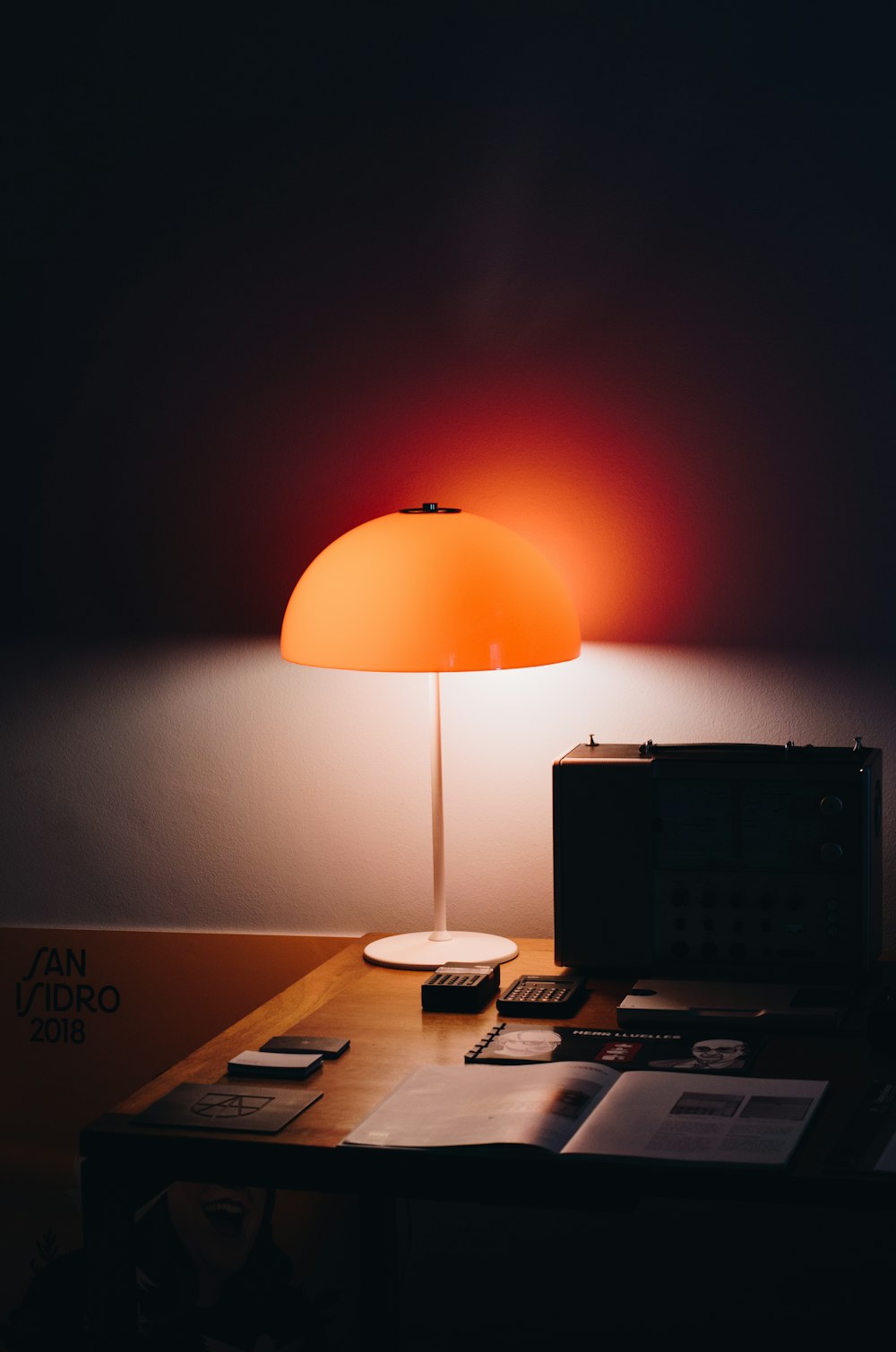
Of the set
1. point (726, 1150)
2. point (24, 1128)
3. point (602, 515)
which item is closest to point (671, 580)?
point (602, 515)

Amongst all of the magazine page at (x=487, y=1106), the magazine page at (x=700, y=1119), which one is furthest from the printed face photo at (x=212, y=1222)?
the magazine page at (x=700, y=1119)

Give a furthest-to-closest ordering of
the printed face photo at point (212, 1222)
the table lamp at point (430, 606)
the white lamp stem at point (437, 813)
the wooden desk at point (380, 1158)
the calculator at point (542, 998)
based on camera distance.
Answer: the printed face photo at point (212, 1222) < the white lamp stem at point (437, 813) < the table lamp at point (430, 606) < the calculator at point (542, 998) < the wooden desk at point (380, 1158)

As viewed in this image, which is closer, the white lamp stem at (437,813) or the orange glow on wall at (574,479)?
the white lamp stem at (437,813)

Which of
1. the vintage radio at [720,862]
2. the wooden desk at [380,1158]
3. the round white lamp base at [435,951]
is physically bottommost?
the wooden desk at [380,1158]

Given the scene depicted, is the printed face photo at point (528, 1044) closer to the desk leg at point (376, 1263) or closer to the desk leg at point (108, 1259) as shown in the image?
the desk leg at point (108, 1259)

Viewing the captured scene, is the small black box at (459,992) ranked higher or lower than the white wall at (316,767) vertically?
lower

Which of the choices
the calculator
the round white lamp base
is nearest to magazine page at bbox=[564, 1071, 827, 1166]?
the calculator

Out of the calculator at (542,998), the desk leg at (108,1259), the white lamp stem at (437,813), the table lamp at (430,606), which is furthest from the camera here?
the white lamp stem at (437,813)

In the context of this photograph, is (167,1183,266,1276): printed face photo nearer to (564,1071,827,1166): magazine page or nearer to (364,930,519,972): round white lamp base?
(364,930,519,972): round white lamp base

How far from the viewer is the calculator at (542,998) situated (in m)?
1.61

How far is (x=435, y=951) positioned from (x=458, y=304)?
97 centimetres

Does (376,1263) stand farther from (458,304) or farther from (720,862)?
(458,304)

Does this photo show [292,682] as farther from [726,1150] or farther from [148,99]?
[726,1150]

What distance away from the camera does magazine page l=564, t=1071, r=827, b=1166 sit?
3.96 feet
